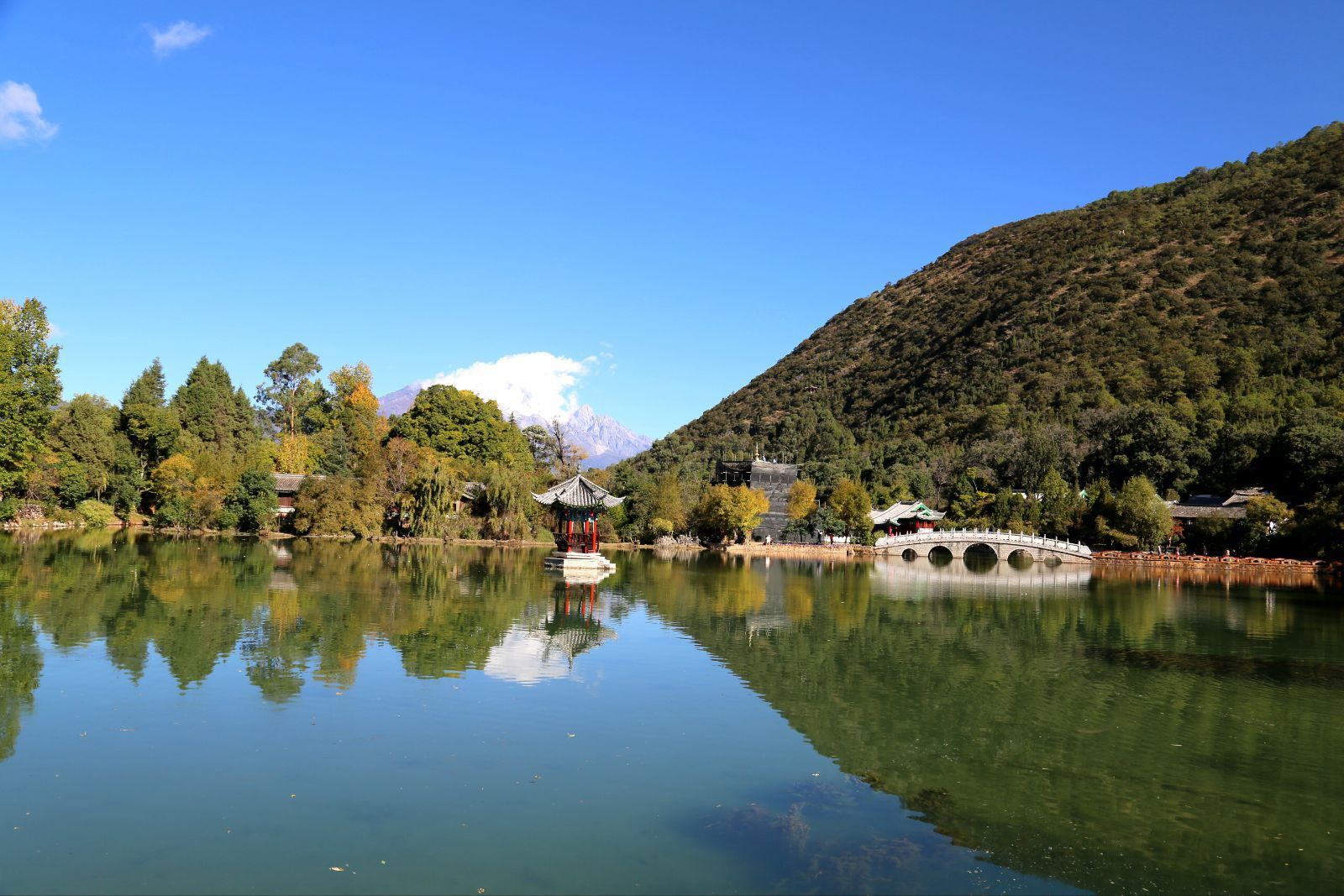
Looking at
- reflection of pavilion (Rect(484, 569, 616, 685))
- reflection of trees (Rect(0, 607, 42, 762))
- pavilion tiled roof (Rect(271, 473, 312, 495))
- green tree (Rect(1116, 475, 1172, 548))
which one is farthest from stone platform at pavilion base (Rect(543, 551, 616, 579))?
green tree (Rect(1116, 475, 1172, 548))

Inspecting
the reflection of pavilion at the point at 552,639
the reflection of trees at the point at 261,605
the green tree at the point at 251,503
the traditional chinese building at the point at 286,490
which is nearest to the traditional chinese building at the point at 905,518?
the reflection of trees at the point at 261,605

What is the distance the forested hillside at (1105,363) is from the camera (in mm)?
63281

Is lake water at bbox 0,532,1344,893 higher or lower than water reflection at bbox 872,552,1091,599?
lower

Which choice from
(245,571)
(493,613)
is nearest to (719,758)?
(493,613)

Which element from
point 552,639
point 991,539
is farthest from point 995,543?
point 552,639

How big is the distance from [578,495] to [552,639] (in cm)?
1771

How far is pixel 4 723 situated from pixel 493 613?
40.7 ft

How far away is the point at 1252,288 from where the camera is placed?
8525 centimetres

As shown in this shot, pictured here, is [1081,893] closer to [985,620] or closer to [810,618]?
[810,618]

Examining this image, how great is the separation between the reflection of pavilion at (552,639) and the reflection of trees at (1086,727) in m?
2.24

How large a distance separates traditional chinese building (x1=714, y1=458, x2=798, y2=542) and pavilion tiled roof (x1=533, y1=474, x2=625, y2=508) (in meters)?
24.7

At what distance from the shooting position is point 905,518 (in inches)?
2591

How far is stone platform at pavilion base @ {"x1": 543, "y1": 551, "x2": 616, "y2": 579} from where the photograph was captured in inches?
1404

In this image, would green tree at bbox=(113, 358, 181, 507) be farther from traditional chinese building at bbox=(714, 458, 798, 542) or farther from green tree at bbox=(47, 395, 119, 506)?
traditional chinese building at bbox=(714, 458, 798, 542)
